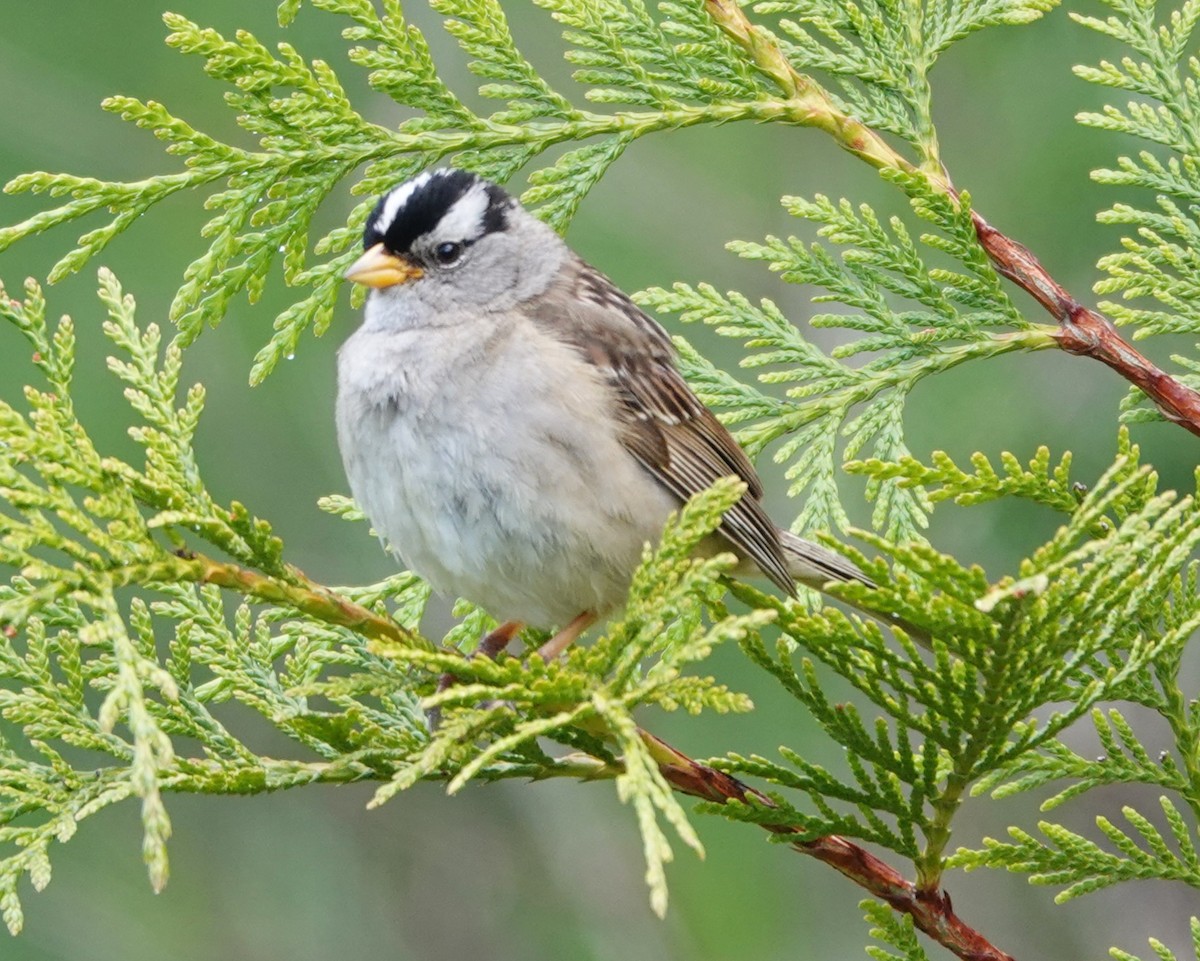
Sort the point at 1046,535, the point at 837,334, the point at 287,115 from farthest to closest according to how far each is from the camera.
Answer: the point at 837,334, the point at 1046,535, the point at 287,115

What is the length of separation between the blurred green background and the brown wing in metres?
1.45

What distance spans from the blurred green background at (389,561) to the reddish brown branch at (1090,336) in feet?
6.39

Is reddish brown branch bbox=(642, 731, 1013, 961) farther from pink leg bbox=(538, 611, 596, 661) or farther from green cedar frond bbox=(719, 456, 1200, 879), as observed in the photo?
pink leg bbox=(538, 611, 596, 661)

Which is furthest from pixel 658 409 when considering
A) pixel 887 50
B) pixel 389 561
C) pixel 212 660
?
pixel 389 561

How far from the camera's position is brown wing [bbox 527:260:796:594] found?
2576 mm

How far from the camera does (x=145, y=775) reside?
128 cm

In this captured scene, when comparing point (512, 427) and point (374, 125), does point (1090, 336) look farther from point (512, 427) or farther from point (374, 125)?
point (374, 125)

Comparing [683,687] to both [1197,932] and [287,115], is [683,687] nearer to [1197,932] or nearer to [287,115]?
[1197,932]

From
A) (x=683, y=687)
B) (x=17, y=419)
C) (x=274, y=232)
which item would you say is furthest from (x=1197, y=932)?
(x=274, y=232)

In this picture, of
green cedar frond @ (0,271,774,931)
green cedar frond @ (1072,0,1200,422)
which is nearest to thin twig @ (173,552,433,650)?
green cedar frond @ (0,271,774,931)

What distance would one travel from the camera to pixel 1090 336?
6.59ft

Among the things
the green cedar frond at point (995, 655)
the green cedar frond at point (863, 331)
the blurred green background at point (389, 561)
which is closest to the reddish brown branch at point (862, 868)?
the green cedar frond at point (995, 655)

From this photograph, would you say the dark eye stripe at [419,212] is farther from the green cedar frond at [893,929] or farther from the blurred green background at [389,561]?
the blurred green background at [389,561]

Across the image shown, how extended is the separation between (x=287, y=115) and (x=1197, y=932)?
61.9 inches
